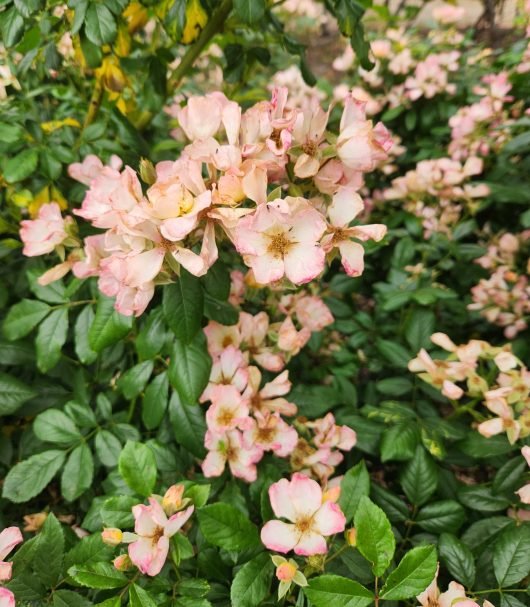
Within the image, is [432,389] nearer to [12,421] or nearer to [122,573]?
[122,573]

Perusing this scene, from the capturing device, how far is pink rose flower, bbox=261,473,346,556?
2.15 feet

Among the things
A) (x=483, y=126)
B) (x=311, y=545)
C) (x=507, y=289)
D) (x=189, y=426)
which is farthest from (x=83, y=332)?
(x=483, y=126)

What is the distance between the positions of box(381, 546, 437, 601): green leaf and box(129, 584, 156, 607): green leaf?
0.29 m

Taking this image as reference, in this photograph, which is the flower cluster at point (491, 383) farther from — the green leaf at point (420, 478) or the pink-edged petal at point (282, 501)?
the pink-edged petal at point (282, 501)

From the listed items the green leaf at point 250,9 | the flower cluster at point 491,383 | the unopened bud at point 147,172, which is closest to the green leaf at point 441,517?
the flower cluster at point 491,383

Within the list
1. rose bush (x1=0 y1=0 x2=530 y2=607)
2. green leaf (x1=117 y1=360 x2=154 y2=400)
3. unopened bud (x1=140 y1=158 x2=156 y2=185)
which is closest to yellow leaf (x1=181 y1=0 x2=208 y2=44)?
rose bush (x1=0 y1=0 x2=530 y2=607)

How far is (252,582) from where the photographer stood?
67 centimetres

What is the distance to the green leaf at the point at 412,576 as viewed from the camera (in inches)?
23.5

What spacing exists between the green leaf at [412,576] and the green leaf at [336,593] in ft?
0.09

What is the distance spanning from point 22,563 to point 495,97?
1.92 m

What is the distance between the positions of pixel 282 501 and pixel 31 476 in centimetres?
50

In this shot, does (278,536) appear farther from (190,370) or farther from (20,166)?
(20,166)

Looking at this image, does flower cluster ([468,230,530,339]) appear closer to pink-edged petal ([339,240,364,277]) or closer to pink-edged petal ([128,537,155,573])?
pink-edged petal ([339,240,364,277])

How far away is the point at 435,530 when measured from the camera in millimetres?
857
